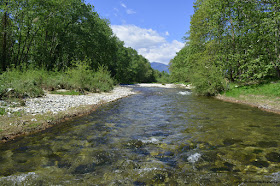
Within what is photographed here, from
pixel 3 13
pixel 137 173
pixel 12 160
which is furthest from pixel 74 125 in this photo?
pixel 3 13

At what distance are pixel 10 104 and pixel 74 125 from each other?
4.96m

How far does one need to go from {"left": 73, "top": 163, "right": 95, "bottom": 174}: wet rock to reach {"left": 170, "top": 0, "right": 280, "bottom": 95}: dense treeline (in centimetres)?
1968

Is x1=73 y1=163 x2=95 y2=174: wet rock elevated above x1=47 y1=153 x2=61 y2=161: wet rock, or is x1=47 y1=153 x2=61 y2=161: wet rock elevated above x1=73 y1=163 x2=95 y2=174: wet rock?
x1=47 y1=153 x2=61 y2=161: wet rock

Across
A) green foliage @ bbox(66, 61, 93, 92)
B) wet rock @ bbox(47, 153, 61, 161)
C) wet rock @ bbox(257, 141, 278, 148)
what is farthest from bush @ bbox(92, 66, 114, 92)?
wet rock @ bbox(257, 141, 278, 148)

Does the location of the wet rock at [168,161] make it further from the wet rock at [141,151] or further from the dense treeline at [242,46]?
the dense treeline at [242,46]

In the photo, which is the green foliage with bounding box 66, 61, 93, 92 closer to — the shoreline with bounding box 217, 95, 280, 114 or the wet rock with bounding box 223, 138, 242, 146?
the shoreline with bounding box 217, 95, 280, 114

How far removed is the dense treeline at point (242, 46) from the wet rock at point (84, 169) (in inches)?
775

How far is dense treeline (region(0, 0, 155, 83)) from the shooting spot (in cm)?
Result: 2888

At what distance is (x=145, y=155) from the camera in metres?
5.92

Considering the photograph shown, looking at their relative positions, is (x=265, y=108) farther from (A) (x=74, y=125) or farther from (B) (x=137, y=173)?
(A) (x=74, y=125)

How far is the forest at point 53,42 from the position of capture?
75.6 ft

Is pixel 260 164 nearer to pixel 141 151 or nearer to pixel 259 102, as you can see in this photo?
pixel 141 151

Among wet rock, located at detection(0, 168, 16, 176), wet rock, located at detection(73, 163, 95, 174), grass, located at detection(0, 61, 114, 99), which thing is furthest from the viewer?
grass, located at detection(0, 61, 114, 99)

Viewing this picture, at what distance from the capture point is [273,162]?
5.32 m
